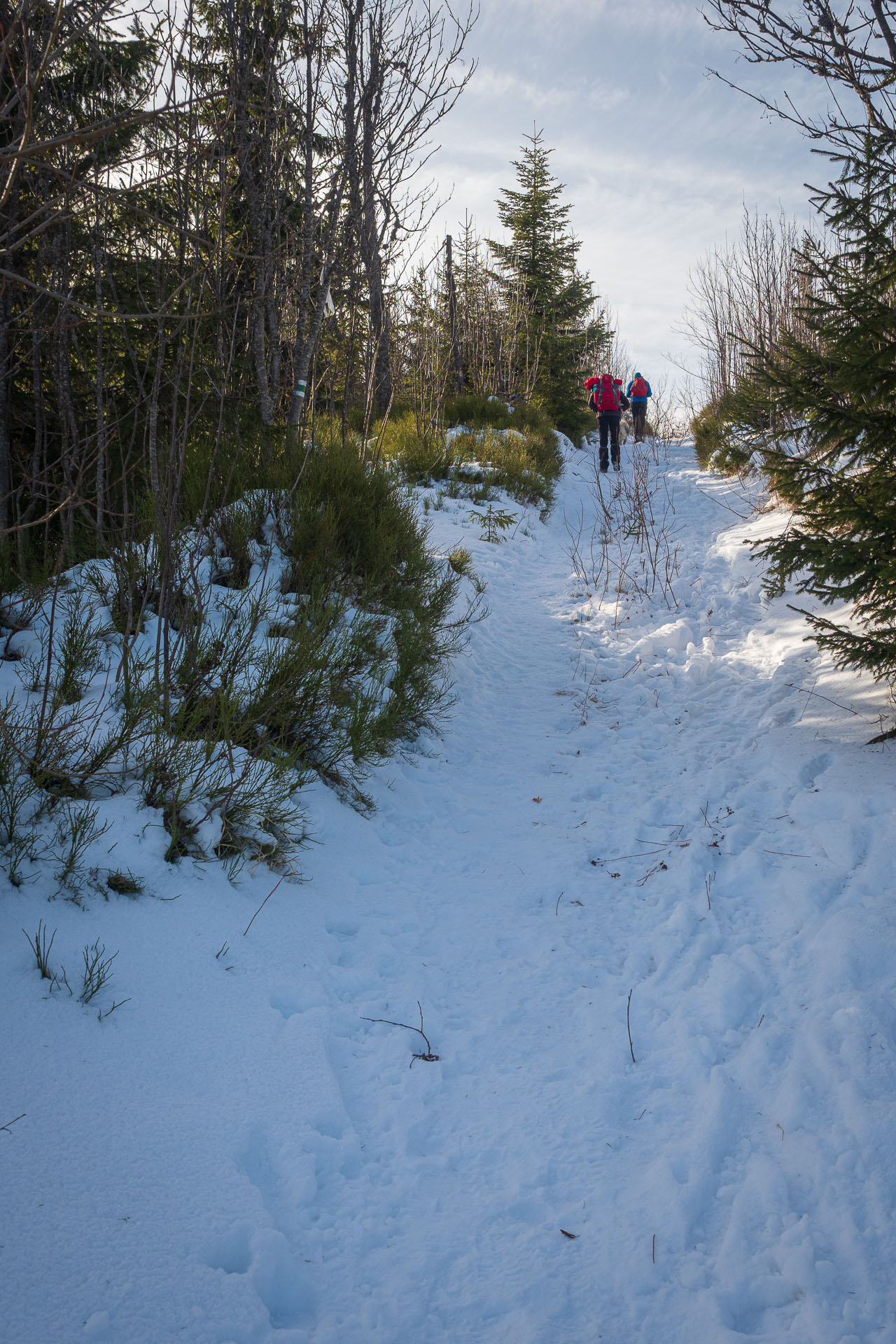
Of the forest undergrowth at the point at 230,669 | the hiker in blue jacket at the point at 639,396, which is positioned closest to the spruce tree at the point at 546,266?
the hiker in blue jacket at the point at 639,396

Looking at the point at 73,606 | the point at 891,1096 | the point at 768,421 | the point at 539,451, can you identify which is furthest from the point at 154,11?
the point at 539,451

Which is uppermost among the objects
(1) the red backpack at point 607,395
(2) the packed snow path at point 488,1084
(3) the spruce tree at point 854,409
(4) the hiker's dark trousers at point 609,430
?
(1) the red backpack at point 607,395

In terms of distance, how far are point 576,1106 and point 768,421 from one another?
10.5 ft

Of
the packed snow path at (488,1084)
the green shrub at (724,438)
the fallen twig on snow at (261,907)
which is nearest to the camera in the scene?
the packed snow path at (488,1084)

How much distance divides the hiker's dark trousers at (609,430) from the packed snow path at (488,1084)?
31.3ft

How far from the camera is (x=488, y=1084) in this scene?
202 cm

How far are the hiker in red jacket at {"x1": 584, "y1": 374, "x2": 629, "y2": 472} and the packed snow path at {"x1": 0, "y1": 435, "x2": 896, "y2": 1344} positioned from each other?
9518 millimetres

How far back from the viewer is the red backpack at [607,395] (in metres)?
11.5

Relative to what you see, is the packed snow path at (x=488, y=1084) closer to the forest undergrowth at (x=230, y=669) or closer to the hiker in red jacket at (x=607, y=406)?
the forest undergrowth at (x=230, y=669)

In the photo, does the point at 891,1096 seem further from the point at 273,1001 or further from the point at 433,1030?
the point at 273,1001

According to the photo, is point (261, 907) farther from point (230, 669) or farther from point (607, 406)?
point (607, 406)

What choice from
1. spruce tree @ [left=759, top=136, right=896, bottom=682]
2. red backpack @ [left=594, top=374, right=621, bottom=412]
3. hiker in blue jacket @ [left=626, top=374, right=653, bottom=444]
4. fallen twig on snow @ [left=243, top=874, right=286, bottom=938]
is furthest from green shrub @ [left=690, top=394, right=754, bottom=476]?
fallen twig on snow @ [left=243, top=874, right=286, bottom=938]

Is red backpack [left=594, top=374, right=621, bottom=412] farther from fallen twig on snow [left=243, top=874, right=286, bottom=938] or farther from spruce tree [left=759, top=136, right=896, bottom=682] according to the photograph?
fallen twig on snow [left=243, top=874, right=286, bottom=938]

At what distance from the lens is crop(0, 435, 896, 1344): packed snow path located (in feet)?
4.74
